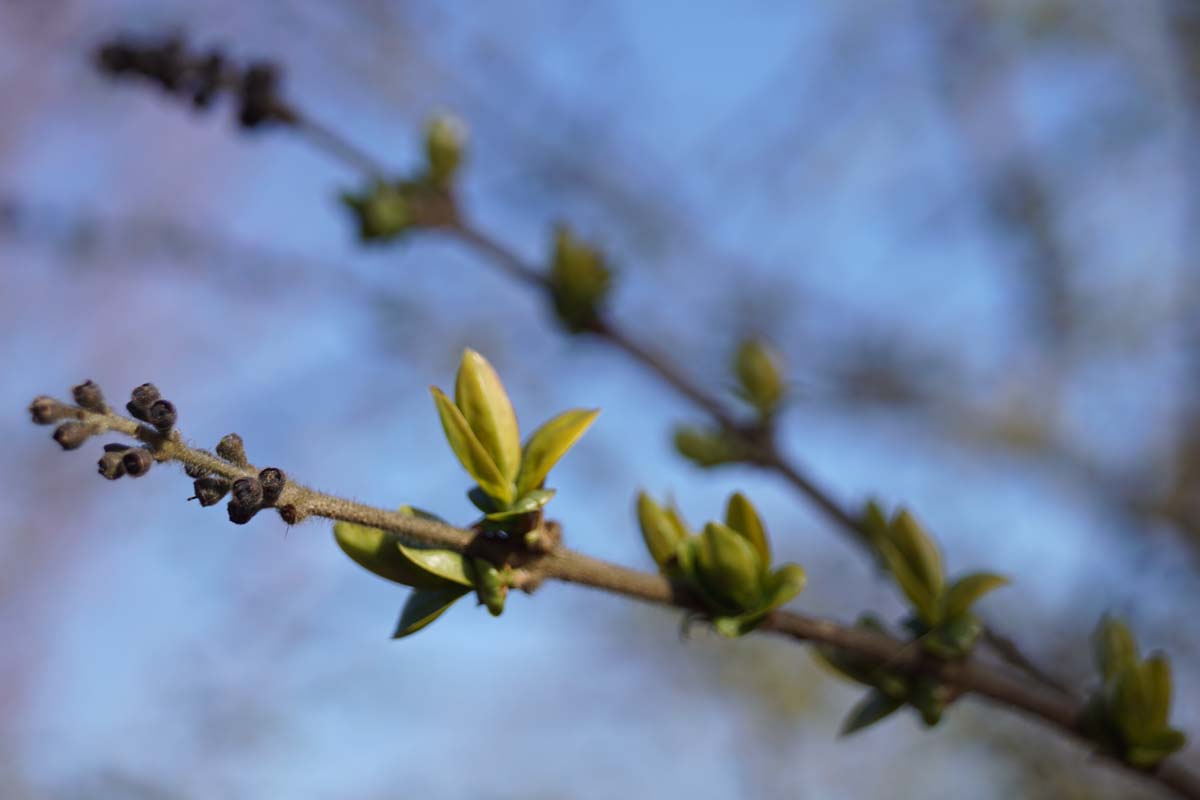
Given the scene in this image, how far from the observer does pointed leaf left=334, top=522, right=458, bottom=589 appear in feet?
3.26

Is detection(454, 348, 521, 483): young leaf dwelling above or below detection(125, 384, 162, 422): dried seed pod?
above

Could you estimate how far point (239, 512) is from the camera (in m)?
0.80

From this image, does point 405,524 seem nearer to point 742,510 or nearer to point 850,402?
point 742,510

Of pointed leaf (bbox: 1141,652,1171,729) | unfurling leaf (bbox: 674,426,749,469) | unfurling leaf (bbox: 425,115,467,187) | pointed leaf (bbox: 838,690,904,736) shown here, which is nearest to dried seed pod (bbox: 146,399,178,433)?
pointed leaf (bbox: 838,690,904,736)

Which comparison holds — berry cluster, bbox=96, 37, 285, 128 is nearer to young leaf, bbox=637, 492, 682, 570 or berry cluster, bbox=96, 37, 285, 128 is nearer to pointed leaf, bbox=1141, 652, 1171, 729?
young leaf, bbox=637, 492, 682, 570

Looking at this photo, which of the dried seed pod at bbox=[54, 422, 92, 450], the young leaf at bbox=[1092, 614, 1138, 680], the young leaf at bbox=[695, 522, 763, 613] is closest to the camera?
the dried seed pod at bbox=[54, 422, 92, 450]

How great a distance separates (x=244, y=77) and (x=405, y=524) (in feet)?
4.02

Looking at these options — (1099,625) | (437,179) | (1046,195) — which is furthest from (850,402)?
(1099,625)

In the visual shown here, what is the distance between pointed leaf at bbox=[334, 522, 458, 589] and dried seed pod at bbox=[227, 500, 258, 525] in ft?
0.62

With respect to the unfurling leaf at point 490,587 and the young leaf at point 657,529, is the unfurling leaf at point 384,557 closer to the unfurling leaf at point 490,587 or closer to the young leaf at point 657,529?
the unfurling leaf at point 490,587

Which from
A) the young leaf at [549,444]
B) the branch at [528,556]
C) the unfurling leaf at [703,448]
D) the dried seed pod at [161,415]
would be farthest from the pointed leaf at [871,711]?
the dried seed pod at [161,415]

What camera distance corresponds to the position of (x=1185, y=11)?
4.01m

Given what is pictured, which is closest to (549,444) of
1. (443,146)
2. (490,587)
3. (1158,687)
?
(490,587)

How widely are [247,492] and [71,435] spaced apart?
5.1 inches
